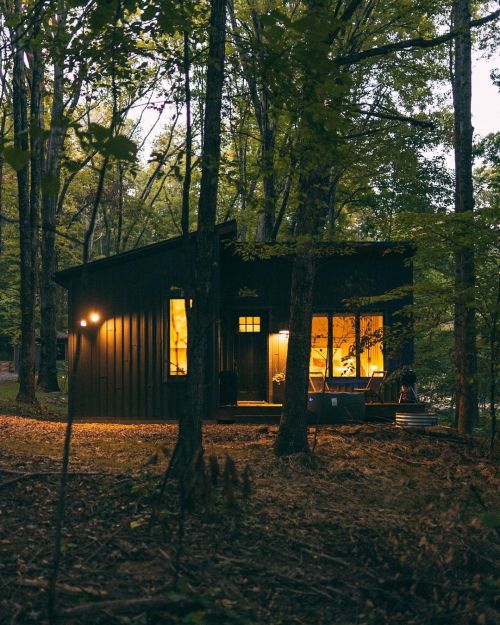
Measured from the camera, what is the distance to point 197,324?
6.14m

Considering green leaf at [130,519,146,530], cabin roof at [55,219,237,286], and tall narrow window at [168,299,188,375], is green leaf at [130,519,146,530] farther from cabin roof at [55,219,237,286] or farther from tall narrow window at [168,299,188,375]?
cabin roof at [55,219,237,286]

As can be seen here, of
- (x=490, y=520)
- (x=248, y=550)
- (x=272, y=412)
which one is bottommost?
(x=248, y=550)

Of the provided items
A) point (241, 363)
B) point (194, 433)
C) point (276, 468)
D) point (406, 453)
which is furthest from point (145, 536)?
point (241, 363)

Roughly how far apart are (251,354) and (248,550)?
477 inches

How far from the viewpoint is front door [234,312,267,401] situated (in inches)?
682

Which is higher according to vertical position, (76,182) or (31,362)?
(76,182)

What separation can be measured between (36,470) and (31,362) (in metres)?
8.76

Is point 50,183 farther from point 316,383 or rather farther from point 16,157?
point 316,383

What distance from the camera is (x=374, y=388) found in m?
16.3

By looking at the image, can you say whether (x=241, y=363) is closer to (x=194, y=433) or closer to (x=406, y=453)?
(x=406, y=453)

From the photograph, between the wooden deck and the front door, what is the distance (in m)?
1.92

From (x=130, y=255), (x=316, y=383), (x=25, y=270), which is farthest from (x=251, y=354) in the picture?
(x=25, y=270)

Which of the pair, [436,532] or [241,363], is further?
[241,363]

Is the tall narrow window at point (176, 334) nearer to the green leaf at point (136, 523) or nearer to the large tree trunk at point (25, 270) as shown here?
the large tree trunk at point (25, 270)
